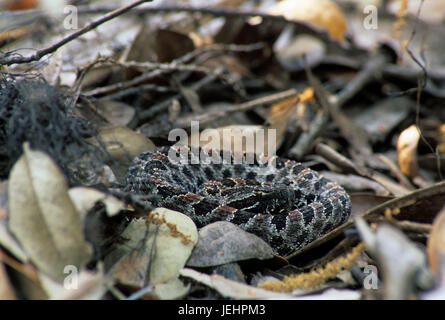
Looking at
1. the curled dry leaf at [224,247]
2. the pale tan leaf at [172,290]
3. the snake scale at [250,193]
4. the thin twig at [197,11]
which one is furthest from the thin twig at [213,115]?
the pale tan leaf at [172,290]

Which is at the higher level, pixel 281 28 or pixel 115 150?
pixel 281 28

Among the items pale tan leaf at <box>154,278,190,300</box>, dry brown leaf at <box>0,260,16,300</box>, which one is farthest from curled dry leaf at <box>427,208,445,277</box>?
dry brown leaf at <box>0,260,16,300</box>

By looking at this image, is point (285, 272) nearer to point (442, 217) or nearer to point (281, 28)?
point (442, 217)

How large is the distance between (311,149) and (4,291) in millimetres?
4302

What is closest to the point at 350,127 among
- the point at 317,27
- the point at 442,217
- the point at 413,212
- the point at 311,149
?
the point at 311,149

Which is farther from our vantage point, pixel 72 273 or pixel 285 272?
pixel 285 272

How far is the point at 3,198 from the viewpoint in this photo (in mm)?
2703

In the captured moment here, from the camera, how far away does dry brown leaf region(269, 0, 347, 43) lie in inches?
275

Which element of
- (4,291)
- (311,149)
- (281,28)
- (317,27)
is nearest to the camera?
(4,291)

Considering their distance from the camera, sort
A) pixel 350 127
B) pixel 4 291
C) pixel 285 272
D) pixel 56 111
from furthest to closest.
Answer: pixel 350 127 < pixel 285 272 < pixel 56 111 < pixel 4 291

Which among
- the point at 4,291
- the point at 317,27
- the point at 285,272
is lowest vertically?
the point at 285,272

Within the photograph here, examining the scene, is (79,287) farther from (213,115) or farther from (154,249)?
(213,115)

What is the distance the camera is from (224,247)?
10.9ft

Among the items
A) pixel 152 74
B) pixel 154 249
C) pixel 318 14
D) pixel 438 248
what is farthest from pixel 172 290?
pixel 318 14
